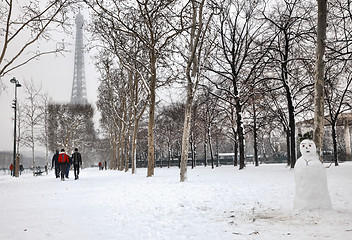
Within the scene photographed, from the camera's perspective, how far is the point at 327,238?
154 inches

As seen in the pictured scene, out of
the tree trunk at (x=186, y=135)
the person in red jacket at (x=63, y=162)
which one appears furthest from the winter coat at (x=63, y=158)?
the tree trunk at (x=186, y=135)

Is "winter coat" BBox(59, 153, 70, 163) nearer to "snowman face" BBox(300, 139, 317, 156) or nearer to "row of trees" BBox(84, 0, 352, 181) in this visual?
"row of trees" BBox(84, 0, 352, 181)

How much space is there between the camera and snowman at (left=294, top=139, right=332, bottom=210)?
5.53 metres

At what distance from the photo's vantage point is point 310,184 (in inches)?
220

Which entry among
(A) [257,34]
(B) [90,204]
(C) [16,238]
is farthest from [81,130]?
(C) [16,238]

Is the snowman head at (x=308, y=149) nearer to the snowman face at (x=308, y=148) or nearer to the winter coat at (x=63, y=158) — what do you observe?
the snowman face at (x=308, y=148)

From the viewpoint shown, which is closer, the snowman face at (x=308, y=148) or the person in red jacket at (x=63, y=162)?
the snowman face at (x=308, y=148)

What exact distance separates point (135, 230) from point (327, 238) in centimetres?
274

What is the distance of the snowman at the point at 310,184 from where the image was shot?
5.53 meters

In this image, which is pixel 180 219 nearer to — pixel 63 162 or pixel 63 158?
pixel 63 158

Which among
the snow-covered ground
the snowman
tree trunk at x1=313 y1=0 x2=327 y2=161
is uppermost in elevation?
tree trunk at x1=313 y1=0 x2=327 y2=161

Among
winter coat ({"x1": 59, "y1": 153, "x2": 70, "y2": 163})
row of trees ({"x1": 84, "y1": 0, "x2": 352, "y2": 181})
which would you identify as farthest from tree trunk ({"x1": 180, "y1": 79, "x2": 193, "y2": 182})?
winter coat ({"x1": 59, "y1": 153, "x2": 70, "y2": 163})

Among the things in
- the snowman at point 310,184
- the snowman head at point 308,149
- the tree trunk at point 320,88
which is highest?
the tree trunk at point 320,88

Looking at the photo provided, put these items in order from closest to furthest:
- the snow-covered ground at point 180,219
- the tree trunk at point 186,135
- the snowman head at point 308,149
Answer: the snow-covered ground at point 180,219
the snowman head at point 308,149
the tree trunk at point 186,135
